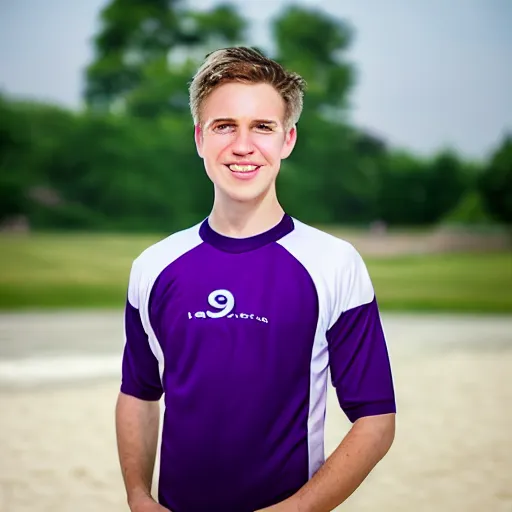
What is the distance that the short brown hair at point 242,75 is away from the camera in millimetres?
1244

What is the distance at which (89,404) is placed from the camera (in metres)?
5.16

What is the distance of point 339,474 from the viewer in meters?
1.15

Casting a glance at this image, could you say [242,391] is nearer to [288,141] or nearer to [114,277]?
[288,141]

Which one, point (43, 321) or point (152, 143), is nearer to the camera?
point (43, 321)

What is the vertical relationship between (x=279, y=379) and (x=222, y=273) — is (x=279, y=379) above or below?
below

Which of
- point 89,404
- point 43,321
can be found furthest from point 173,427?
point 43,321

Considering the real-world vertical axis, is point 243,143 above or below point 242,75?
below

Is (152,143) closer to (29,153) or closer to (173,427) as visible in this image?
(29,153)

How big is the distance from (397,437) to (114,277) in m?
7.70

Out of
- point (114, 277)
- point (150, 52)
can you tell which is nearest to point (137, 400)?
point (114, 277)

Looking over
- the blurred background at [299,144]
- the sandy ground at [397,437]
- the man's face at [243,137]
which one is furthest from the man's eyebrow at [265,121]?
the blurred background at [299,144]

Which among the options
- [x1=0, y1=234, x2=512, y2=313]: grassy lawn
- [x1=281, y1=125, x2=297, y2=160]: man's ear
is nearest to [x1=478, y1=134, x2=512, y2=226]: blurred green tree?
[x1=0, y1=234, x2=512, y2=313]: grassy lawn

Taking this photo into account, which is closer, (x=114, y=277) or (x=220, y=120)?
(x=220, y=120)

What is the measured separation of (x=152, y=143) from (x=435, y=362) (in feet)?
23.1
